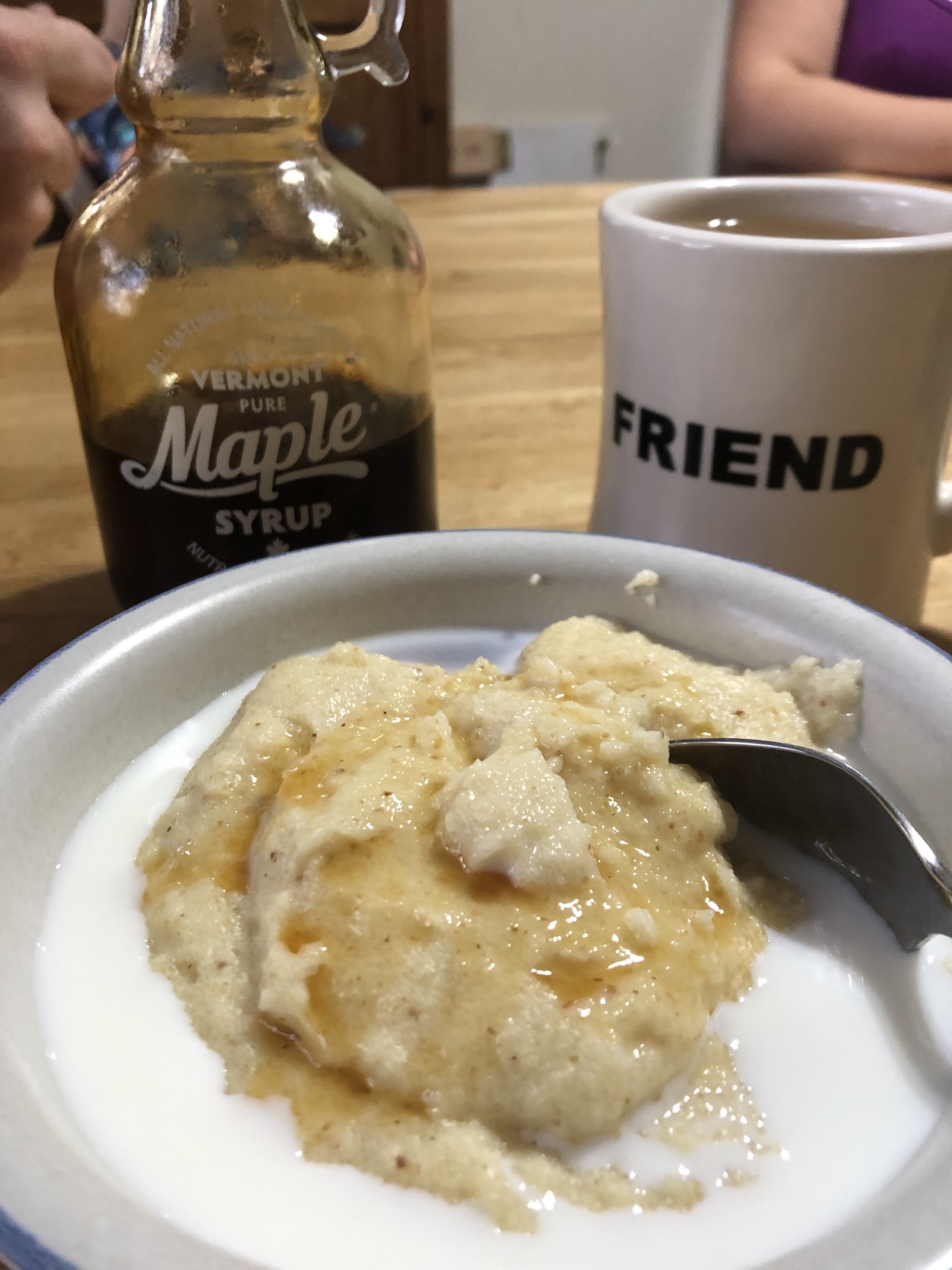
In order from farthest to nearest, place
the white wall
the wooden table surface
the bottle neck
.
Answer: the white wall, the wooden table surface, the bottle neck

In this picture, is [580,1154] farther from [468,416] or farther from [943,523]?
[468,416]

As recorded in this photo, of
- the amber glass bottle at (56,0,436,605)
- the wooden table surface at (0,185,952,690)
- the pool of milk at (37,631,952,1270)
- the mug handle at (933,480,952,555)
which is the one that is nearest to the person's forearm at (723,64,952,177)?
the wooden table surface at (0,185,952,690)

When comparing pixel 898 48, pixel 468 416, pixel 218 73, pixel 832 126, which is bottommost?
pixel 468 416

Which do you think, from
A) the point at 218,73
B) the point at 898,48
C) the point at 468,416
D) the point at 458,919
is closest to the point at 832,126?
the point at 898,48

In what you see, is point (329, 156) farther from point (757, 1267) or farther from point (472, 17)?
point (472, 17)

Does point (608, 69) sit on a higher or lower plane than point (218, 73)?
lower

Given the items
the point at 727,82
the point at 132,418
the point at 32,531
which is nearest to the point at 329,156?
the point at 132,418

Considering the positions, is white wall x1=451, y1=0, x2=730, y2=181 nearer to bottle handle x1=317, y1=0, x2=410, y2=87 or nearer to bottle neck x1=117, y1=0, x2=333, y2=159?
bottle handle x1=317, y1=0, x2=410, y2=87
